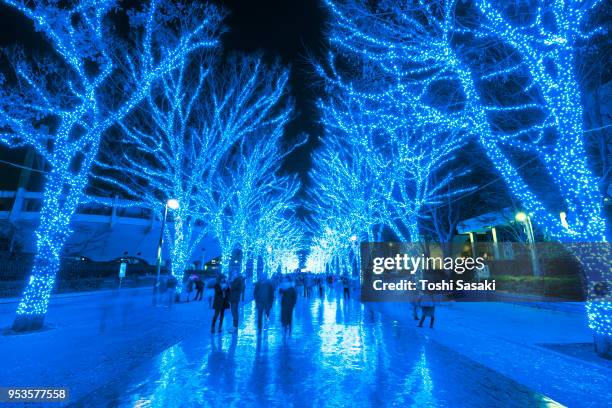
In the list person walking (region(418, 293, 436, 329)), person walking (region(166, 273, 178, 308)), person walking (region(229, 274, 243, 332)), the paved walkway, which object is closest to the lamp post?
the paved walkway

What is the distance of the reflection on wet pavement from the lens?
470 centimetres

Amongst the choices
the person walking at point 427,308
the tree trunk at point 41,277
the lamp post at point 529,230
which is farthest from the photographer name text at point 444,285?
the tree trunk at point 41,277

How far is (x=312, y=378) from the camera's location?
573cm

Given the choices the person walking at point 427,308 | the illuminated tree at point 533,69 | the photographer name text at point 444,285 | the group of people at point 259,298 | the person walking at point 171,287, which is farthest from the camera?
the photographer name text at point 444,285

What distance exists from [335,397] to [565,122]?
772 cm

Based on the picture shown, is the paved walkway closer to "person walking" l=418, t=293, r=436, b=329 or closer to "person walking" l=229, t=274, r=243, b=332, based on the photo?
"person walking" l=418, t=293, r=436, b=329

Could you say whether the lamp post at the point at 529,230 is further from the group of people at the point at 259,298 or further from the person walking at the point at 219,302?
the person walking at the point at 219,302

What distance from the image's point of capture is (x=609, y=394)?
16.3ft

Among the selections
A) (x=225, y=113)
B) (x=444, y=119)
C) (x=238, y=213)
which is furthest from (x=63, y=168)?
(x=238, y=213)

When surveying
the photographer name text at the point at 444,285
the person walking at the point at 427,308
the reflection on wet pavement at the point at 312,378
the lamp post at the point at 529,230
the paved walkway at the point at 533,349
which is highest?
the lamp post at the point at 529,230

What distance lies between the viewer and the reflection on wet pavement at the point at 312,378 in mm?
4699

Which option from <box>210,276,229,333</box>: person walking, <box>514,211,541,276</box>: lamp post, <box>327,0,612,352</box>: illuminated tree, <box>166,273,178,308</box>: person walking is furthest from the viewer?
<box>514,211,541,276</box>: lamp post

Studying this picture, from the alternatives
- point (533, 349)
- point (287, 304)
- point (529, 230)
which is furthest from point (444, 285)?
point (287, 304)

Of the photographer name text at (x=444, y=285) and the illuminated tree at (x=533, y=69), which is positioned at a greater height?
the illuminated tree at (x=533, y=69)
